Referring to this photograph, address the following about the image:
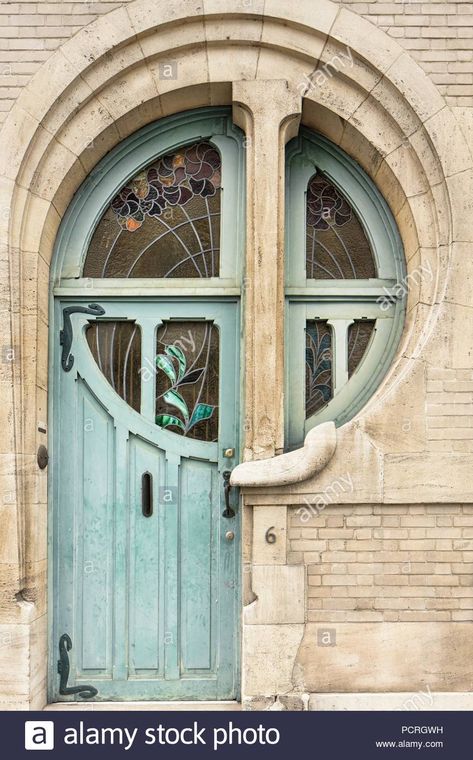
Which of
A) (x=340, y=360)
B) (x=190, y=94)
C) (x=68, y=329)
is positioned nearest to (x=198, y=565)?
(x=340, y=360)

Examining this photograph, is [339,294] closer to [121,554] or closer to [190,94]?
[190,94]

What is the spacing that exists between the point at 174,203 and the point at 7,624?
115 inches

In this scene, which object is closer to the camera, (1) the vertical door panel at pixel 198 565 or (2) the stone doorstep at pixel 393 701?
(2) the stone doorstep at pixel 393 701

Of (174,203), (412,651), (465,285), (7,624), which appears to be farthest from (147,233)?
(412,651)

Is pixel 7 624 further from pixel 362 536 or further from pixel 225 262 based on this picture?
pixel 225 262

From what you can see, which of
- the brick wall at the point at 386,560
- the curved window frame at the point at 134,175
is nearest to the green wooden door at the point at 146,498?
the curved window frame at the point at 134,175

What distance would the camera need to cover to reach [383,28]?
5.25m

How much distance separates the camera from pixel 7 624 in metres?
5.02

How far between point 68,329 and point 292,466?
1764mm

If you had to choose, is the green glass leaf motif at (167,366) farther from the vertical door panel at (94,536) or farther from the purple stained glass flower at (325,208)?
the purple stained glass flower at (325,208)

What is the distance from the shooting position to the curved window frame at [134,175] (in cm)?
550

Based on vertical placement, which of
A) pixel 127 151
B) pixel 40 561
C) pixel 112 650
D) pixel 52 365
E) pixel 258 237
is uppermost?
pixel 127 151

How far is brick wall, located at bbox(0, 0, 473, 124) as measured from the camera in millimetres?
5219

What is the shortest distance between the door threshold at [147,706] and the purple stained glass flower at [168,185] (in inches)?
123
